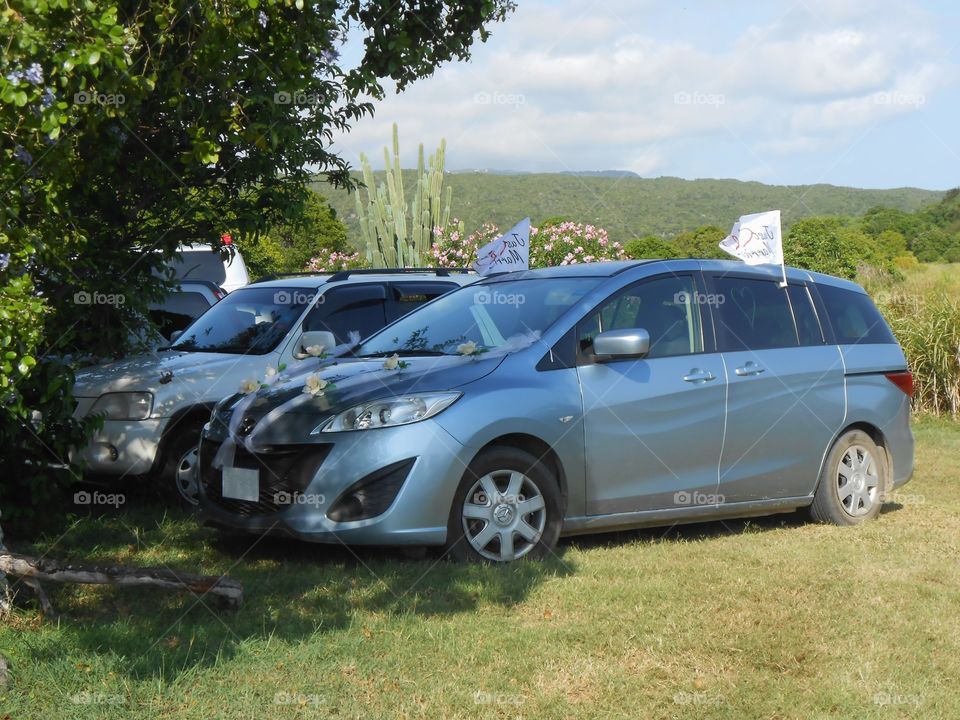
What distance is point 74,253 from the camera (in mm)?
7379

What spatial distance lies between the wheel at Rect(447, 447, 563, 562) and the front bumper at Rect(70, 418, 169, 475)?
292cm

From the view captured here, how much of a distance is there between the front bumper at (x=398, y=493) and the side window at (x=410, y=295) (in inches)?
135

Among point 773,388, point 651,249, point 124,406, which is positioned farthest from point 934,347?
point 651,249

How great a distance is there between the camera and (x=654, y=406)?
6.93 m

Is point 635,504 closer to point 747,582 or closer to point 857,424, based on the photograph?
point 747,582

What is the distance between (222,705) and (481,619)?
140cm

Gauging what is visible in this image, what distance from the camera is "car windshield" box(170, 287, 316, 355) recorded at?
8.87 meters

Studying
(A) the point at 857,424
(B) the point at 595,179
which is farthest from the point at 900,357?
(B) the point at 595,179

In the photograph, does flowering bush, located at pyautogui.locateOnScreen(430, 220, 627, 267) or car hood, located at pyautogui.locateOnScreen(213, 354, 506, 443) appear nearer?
car hood, located at pyautogui.locateOnScreen(213, 354, 506, 443)

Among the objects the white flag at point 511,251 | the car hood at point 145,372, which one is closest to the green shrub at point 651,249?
the white flag at point 511,251

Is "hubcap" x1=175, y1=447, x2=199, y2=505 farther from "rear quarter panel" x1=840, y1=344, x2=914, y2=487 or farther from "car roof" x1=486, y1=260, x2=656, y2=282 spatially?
"rear quarter panel" x1=840, y1=344, x2=914, y2=487

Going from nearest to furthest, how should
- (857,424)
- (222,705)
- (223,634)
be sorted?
(222,705)
(223,634)
(857,424)

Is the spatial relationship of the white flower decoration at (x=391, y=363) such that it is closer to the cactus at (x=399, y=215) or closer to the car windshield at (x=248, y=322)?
the car windshield at (x=248, y=322)

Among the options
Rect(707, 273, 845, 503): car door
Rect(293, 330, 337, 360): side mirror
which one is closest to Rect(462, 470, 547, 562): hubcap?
Rect(707, 273, 845, 503): car door
